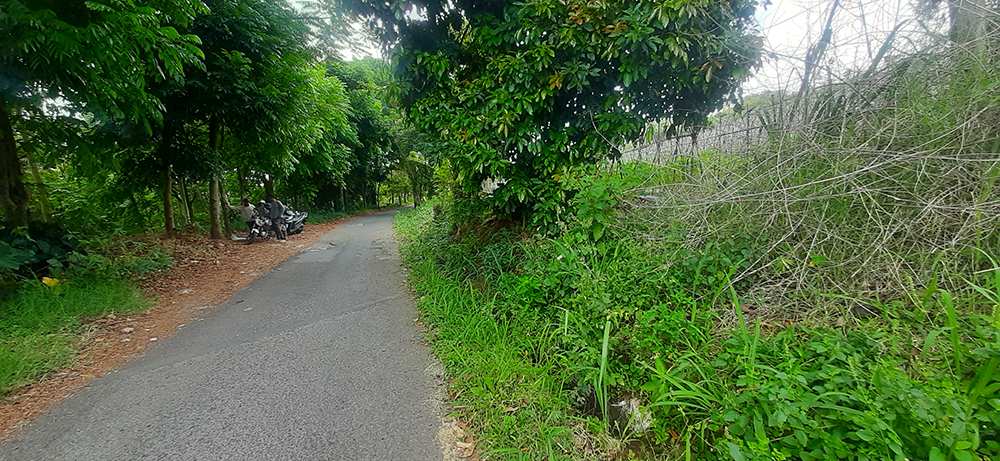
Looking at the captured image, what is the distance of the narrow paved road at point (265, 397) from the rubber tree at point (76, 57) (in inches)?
108

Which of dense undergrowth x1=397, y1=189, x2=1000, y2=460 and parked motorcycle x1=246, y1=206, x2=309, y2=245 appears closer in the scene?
dense undergrowth x1=397, y1=189, x2=1000, y2=460

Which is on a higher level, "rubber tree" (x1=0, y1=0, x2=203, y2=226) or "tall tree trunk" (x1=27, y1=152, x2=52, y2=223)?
"rubber tree" (x1=0, y1=0, x2=203, y2=226)

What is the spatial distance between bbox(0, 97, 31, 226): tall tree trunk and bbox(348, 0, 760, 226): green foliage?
495 cm

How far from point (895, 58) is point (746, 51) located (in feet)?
3.09

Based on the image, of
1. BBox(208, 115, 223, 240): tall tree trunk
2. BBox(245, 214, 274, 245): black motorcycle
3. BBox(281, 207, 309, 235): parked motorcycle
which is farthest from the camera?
BBox(281, 207, 309, 235): parked motorcycle

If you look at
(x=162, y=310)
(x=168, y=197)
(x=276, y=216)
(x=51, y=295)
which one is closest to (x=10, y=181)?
(x=51, y=295)

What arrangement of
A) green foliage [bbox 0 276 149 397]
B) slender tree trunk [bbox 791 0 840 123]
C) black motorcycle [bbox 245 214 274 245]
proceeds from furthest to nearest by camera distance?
black motorcycle [bbox 245 214 274 245], green foliage [bbox 0 276 149 397], slender tree trunk [bbox 791 0 840 123]

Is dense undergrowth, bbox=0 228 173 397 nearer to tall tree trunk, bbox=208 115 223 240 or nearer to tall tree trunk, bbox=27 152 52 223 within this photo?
tall tree trunk, bbox=27 152 52 223

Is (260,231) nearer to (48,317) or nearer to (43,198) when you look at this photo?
(43,198)

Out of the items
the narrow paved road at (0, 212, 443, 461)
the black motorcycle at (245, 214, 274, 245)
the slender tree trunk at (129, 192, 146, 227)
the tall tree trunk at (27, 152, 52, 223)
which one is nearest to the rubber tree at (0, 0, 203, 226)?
the tall tree trunk at (27, 152, 52, 223)

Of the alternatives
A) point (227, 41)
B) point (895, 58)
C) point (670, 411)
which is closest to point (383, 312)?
point (670, 411)

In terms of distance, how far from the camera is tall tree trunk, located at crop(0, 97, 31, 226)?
13.7 feet

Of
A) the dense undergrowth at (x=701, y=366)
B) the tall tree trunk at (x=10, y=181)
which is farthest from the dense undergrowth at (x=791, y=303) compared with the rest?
the tall tree trunk at (x=10, y=181)

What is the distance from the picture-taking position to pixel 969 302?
61.2 inches
